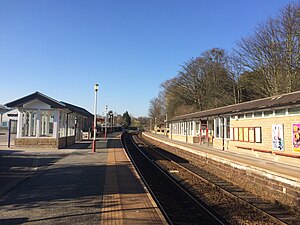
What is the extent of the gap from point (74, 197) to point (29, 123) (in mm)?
15472

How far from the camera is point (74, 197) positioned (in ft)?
23.1

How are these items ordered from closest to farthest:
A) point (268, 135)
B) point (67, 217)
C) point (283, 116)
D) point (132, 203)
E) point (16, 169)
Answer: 1. point (67, 217)
2. point (132, 203)
3. point (16, 169)
4. point (283, 116)
5. point (268, 135)

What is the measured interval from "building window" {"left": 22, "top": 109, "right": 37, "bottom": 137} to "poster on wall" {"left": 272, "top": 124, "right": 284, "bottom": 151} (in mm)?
16074

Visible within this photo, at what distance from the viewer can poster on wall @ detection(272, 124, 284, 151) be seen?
13344 millimetres

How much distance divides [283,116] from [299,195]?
20.5ft

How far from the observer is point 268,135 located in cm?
1459

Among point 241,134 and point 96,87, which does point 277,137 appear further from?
point 96,87

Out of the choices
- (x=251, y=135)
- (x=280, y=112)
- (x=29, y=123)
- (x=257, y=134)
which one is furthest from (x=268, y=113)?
(x=29, y=123)

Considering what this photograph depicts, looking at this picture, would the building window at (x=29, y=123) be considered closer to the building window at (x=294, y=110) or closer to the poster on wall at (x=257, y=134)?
the poster on wall at (x=257, y=134)

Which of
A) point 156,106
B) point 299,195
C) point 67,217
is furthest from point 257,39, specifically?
point 156,106

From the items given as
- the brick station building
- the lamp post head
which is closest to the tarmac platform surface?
the brick station building

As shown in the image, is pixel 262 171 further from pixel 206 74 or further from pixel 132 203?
pixel 206 74

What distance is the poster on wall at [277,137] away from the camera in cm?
1334

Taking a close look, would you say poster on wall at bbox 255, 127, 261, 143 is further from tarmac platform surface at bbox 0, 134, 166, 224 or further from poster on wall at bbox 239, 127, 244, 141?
tarmac platform surface at bbox 0, 134, 166, 224
